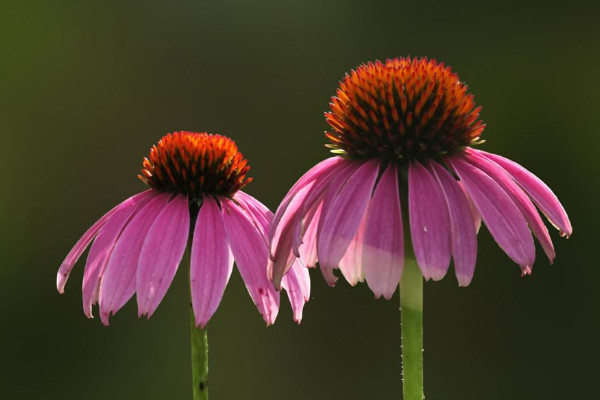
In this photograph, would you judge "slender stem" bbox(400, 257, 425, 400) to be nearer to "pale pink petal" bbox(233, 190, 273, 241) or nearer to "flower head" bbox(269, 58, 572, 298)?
"flower head" bbox(269, 58, 572, 298)

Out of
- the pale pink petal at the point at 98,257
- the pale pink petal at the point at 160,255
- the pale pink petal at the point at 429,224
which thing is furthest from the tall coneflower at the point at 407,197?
the pale pink petal at the point at 98,257

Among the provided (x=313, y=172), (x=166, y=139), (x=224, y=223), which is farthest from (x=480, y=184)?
(x=166, y=139)

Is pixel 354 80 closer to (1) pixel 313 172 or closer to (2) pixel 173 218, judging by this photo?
(1) pixel 313 172

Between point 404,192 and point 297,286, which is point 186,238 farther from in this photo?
point 404,192

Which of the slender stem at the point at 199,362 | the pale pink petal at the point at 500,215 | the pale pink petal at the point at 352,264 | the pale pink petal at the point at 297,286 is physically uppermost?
the pale pink petal at the point at 500,215

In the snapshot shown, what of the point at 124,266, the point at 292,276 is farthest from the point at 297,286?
the point at 124,266

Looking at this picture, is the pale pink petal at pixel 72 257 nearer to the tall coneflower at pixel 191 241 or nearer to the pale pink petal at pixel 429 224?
the tall coneflower at pixel 191 241

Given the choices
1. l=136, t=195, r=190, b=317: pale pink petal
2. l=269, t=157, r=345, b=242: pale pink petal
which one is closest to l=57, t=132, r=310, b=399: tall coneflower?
l=136, t=195, r=190, b=317: pale pink petal
